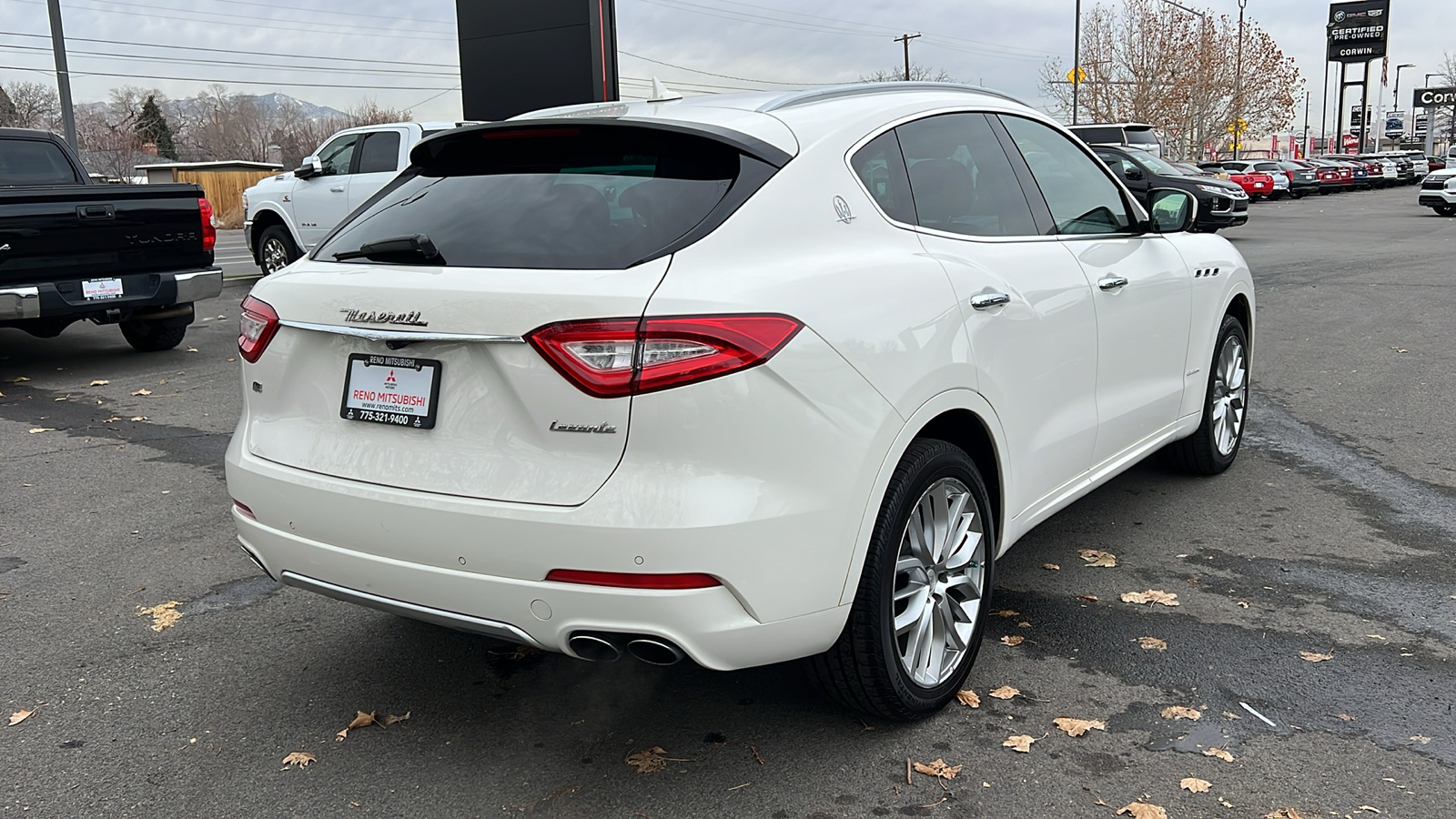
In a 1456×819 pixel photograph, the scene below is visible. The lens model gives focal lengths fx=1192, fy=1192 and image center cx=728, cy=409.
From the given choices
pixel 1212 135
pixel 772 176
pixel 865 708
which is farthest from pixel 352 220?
pixel 1212 135

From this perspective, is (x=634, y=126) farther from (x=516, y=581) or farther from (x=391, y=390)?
(x=516, y=581)

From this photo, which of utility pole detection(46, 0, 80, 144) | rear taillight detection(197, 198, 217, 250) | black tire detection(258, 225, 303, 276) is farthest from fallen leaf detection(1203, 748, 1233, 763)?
utility pole detection(46, 0, 80, 144)

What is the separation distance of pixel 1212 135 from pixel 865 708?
218 ft

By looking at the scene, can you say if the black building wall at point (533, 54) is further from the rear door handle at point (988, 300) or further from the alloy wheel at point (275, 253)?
the rear door handle at point (988, 300)

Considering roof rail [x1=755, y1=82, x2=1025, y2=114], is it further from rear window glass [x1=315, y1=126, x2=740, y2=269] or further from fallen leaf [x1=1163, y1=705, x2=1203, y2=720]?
fallen leaf [x1=1163, y1=705, x2=1203, y2=720]

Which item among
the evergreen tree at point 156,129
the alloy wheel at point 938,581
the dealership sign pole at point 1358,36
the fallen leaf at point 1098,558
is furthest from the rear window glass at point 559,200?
the dealership sign pole at point 1358,36

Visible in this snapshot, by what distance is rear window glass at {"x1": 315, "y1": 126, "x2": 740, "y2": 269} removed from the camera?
287 cm

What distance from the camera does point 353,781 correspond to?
3.13m

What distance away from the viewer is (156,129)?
74438 millimetres

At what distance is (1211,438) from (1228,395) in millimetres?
296

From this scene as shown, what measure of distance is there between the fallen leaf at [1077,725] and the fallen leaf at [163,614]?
3.03 meters

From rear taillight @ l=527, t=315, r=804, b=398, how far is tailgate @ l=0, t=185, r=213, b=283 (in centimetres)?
761

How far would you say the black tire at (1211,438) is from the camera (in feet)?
18.1

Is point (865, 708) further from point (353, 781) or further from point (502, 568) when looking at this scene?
point (353, 781)
